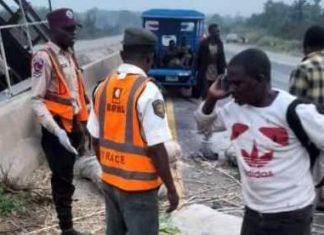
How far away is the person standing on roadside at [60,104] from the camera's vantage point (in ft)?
16.6

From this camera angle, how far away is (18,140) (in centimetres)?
680

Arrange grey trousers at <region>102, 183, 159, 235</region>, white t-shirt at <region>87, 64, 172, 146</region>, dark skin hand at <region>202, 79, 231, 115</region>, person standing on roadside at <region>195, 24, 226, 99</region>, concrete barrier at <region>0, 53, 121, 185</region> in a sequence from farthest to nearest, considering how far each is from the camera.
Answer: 1. person standing on roadside at <region>195, 24, 226, 99</region>
2. concrete barrier at <region>0, 53, 121, 185</region>
3. grey trousers at <region>102, 183, 159, 235</region>
4. white t-shirt at <region>87, 64, 172, 146</region>
5. dark skin hand at <region>202, 79, 231, 115</region>

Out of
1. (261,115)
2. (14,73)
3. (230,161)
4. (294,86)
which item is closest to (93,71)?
(14,73)

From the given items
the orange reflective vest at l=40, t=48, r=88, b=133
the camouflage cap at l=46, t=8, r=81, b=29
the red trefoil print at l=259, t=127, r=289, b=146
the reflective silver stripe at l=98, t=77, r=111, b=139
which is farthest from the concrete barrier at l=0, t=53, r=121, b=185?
the red trefoil print at l=259, t=127, r=289, b=146

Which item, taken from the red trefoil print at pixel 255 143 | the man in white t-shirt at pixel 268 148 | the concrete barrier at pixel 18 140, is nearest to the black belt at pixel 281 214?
the man in white t-shirt at pixel 268 148

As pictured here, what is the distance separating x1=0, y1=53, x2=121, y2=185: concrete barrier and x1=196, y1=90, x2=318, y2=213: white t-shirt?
3321mm

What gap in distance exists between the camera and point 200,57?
14195mm

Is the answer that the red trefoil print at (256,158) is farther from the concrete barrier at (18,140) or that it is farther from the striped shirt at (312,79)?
the concrete barrier at (18,140)

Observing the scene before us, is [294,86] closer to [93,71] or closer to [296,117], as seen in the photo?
[296,117]

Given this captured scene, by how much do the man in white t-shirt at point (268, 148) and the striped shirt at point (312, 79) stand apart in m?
2.47

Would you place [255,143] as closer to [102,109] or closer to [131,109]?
[131,109]

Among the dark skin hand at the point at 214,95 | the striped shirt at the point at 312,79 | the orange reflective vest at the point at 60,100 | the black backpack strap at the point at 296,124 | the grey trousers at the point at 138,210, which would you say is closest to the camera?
the black backpack strap at the point at 296,124

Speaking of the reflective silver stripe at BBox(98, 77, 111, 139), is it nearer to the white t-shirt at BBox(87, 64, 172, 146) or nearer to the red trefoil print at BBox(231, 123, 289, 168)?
the white t-shirt at BBox(87, 64, 172, 146)

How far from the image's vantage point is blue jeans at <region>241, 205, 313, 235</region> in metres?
3.27
